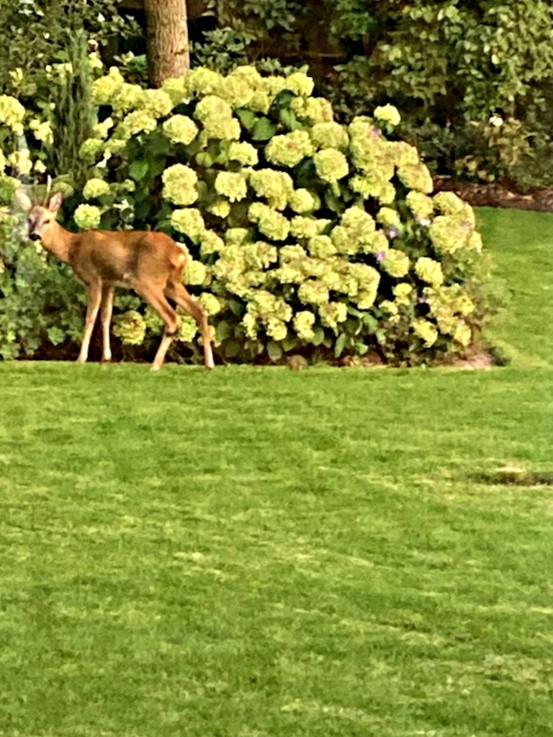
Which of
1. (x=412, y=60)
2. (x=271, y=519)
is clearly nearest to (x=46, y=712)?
(x=271, y=519)

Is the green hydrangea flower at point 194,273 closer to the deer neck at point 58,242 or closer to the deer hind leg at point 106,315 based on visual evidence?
the deer hind leg at point 106,315

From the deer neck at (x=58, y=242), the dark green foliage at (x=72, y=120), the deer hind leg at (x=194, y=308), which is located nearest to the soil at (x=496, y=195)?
the dark green foliage at (x=72, y=120)

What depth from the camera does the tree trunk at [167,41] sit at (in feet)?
39.1

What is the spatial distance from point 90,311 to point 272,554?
10.3 ft

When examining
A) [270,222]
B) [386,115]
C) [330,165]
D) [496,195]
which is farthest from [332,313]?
[496,195]

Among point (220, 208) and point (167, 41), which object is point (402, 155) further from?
point (167, 41)

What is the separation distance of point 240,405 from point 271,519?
174cm

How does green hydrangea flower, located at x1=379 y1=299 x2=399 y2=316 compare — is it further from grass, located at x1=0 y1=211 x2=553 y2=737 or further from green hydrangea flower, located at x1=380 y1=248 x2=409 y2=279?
grass, located at x1=0 y1=211 x2=553 y2=737

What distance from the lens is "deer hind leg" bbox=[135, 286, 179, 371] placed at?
25.7ft

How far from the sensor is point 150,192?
8602 millimetres

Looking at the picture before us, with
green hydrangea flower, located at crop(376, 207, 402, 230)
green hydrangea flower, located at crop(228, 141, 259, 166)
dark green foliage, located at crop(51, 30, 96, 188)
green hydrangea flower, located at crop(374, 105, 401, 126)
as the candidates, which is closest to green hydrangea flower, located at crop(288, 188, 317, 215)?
green hydrangea flower, located at crop(228, 141, 259, 166)

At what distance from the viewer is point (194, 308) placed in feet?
26.1

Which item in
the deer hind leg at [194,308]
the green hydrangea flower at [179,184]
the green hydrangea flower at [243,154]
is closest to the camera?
the deer hind leg at [194,308]

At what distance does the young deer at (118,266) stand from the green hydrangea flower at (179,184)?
0.48 metres
